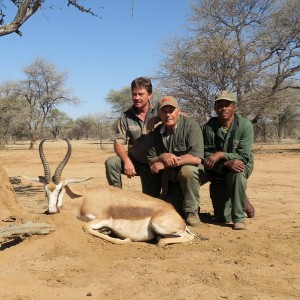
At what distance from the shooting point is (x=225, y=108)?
591cm

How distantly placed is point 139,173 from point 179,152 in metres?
0.85

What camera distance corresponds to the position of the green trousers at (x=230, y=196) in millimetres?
5734

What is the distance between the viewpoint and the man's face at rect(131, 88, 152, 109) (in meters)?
6.20

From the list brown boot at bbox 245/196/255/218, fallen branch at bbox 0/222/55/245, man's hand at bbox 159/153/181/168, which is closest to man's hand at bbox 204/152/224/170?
man's hand at bbox 159/153/181/168

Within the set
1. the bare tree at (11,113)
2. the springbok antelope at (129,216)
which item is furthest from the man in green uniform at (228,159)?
the bare tree at (11,113)

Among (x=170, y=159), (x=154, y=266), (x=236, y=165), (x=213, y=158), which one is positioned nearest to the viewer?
(x=154, y=266)

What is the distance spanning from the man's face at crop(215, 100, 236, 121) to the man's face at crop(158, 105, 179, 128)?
64 cm

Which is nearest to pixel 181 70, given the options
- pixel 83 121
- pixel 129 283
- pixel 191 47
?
pixel 191 47

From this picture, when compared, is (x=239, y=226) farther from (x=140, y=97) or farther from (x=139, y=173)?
(x=140, y=97)

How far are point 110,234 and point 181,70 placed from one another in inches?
700

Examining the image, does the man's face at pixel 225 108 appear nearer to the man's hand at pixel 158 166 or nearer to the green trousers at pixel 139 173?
the man's hand at pixel 158 166

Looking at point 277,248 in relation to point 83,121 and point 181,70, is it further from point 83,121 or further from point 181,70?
point 83,121

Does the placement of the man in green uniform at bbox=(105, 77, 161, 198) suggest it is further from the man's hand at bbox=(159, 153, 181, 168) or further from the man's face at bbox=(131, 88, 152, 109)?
the man's hand at bbox=(159, 153, 181, 168)

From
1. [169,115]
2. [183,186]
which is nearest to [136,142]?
[169,115]
